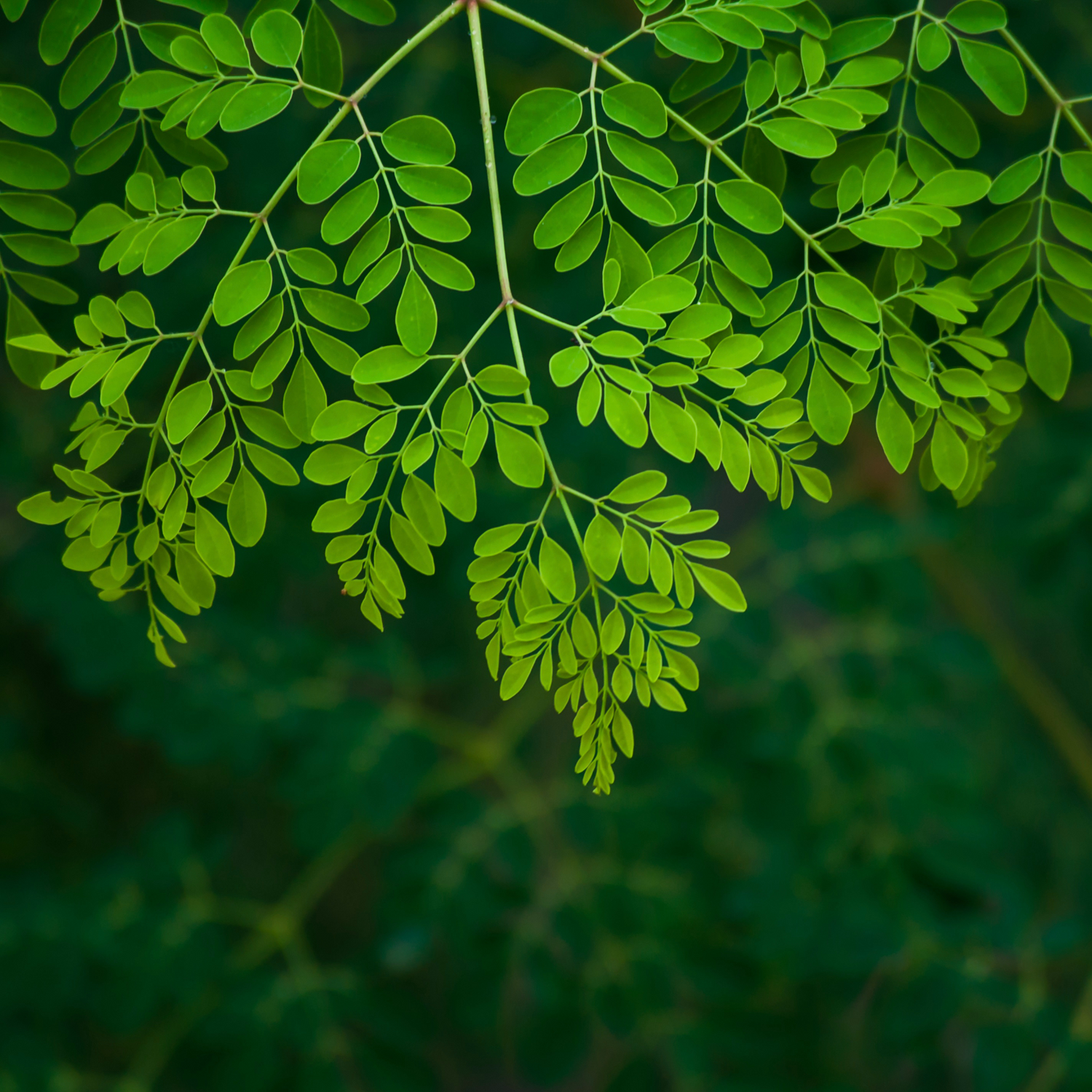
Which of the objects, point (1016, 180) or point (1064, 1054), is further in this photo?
point (1064, 1054)

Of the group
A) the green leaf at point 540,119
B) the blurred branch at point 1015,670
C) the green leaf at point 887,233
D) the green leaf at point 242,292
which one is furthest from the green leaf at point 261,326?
the blurred branch at point 1015,670

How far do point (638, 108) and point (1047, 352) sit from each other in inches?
7.7

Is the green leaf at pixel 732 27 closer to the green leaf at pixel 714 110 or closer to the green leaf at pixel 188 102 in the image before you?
the green leaf at pixel 714 110

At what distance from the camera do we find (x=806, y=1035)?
1.06 meters

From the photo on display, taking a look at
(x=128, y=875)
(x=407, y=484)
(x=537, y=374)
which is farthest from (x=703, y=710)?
(x=407, y=484)

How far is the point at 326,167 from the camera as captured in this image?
371 mm

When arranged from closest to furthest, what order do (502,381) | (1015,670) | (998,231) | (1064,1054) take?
1. (502,381)
2. (998,231)
3. (1064,1054)
4. (1015,670)

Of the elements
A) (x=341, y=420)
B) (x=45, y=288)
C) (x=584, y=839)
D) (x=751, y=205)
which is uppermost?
(x=751, y=205)

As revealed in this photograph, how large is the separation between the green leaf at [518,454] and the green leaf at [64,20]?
243 millimetres

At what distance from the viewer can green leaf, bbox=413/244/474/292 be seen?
378 mm

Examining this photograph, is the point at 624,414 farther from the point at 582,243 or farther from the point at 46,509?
the point at 46,509

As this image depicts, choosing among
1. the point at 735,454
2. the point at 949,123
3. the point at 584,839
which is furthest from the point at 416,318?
the point at 584,839

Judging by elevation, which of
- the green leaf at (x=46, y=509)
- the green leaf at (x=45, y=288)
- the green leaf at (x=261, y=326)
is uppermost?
the green leaf at (x=261, y=326)

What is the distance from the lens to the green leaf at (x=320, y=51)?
0.42m
